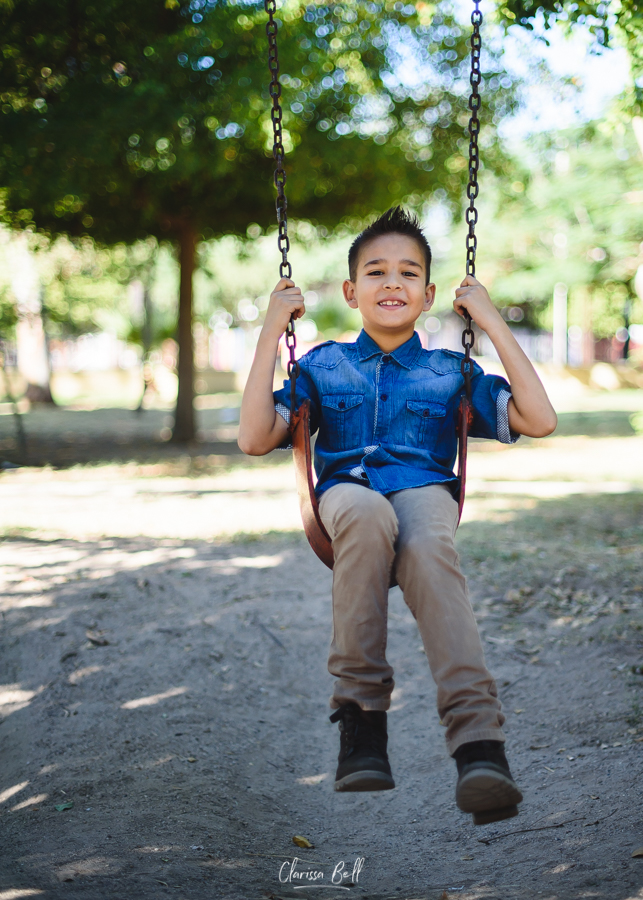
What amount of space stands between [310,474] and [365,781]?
2.88 ft

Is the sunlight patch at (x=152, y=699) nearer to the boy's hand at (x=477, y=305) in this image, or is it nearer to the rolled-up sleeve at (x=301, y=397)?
the rolled-up sleeve at (x=301, y=397)

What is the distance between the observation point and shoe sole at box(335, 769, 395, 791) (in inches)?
87.1

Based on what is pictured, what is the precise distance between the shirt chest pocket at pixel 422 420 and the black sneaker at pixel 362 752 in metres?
0.90

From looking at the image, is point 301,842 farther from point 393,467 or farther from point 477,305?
point 477,305

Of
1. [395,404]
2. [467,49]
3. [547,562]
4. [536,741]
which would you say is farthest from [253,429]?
[467,49]

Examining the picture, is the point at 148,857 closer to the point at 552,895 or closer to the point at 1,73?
the point at 552,895

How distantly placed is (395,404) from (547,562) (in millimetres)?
3704

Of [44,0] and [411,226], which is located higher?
[44,0]

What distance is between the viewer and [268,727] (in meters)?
3.83

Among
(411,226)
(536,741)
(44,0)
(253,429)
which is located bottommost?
(536,741)

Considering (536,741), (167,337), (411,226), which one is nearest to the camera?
(411,226)

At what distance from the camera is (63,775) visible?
3.20 metres

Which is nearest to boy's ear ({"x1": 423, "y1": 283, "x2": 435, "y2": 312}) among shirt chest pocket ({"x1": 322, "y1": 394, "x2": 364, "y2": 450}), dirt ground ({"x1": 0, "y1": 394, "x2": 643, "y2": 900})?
shirt chest pocket ({"x1": 322, "y1": 394, "x2": 364, "y2": 450})

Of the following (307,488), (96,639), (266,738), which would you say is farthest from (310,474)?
(96,639)
